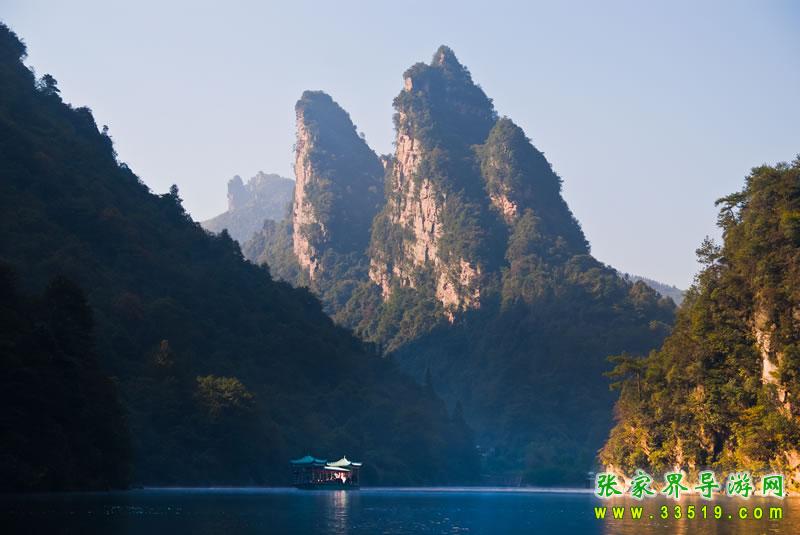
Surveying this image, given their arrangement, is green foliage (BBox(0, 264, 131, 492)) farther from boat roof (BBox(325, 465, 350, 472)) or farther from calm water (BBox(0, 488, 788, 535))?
boat roof (BBox(325, 465, 350, 472))

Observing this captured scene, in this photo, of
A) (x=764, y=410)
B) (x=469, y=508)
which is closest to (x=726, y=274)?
(x=764, y=410)

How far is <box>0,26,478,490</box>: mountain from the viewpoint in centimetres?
7419

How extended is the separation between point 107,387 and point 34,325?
8.25m

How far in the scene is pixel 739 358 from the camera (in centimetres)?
10506

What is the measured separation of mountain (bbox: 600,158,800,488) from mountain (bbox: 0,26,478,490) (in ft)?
136

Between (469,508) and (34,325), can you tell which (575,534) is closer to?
(469,508)

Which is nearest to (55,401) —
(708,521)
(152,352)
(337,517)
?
(337,517)

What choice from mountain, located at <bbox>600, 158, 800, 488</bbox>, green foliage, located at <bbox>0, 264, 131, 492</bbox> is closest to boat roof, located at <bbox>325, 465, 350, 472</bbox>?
mountain, located at <bbox>600, 158, 800, 488</bbox>

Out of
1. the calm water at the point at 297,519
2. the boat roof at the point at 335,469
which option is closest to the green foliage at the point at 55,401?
the calm water at the point at 297,519

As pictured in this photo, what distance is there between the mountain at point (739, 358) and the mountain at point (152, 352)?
136 ft

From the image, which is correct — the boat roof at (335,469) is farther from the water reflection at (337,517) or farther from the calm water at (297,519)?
the calm water at (297,519)

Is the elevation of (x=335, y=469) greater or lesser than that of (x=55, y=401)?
lesser

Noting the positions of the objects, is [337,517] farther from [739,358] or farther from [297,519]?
[739,358]

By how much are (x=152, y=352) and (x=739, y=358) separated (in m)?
55.2
